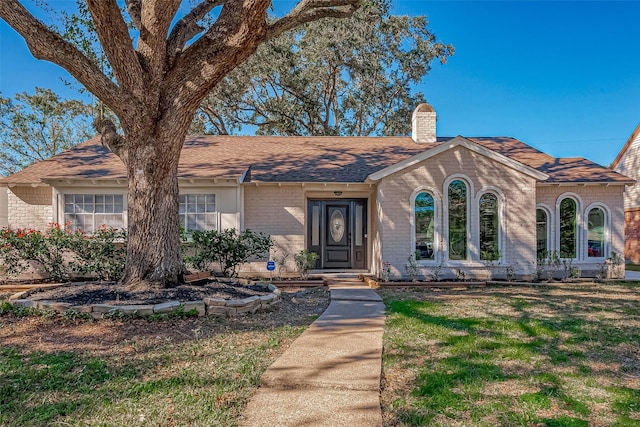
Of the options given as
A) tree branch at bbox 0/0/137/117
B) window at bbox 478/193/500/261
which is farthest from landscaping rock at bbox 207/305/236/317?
window at bbox 478/193/500/261

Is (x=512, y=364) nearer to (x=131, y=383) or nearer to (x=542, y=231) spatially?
(x=131, y=383)

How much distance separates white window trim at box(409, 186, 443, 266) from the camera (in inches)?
400

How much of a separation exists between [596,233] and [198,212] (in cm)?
1161

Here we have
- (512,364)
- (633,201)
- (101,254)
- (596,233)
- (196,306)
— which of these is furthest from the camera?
(633,201)

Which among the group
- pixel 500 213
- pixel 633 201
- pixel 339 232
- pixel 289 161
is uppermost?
pixel 289 161

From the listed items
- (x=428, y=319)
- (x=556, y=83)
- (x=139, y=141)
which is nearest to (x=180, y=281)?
(x=139, y=141)

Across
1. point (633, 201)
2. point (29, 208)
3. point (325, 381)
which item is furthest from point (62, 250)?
point (633, 201)

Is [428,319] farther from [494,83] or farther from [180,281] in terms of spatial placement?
[494,83]

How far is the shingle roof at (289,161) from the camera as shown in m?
11.0

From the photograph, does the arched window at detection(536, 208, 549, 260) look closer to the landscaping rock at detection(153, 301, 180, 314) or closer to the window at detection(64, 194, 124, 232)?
the landscaping rock at detection(153, 301, 180, 314)

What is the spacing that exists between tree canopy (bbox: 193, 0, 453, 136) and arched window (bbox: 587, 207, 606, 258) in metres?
13.4

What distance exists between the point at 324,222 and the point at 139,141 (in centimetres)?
672

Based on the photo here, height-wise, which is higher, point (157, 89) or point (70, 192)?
point (157, 89)

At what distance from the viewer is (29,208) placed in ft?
36.1
